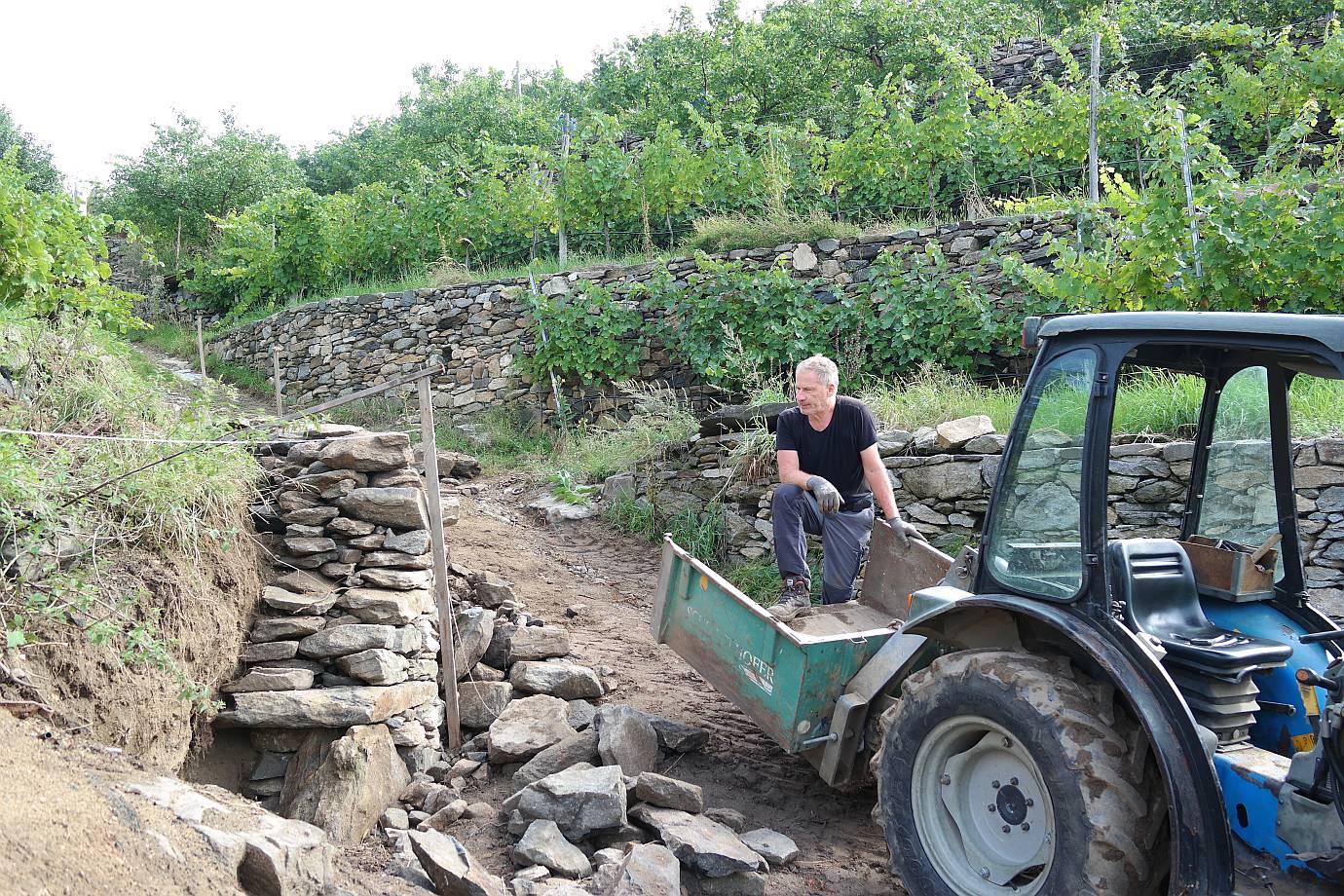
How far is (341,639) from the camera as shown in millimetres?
4848

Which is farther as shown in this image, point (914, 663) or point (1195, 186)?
point (1195, 186)

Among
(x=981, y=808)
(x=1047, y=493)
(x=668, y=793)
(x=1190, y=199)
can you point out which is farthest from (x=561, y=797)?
(x=1190, y=199)

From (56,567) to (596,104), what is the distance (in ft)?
72.0

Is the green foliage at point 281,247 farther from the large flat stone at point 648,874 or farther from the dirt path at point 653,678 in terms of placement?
the large flat stone at point 648,874

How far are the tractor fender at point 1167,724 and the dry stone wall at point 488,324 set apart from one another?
279 inches

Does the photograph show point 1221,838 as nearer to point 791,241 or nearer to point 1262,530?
point 1262,530

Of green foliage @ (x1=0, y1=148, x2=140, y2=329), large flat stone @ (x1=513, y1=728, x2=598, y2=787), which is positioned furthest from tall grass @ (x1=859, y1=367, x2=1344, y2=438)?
green foliage @ (x1=0, y1=148, x2=140, y2=329)

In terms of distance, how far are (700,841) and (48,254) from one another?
230 inches

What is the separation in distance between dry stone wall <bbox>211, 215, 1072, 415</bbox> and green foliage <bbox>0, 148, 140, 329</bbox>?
5966mm

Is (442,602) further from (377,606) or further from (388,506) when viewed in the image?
(388,506)

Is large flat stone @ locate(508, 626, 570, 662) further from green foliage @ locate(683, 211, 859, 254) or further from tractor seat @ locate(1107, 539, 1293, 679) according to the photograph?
green foliage @ locate(683, 211, 859, 254)

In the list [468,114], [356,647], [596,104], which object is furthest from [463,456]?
[468,114]

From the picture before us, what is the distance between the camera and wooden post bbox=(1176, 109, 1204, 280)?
6.67 metres

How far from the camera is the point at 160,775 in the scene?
136 inches
